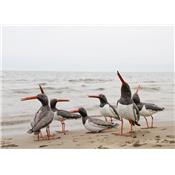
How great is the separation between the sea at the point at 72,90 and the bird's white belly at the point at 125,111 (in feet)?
0.52

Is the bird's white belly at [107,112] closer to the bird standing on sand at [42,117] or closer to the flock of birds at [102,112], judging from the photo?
the flock of birds at [102,112]

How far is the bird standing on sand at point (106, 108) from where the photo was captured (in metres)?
3.76

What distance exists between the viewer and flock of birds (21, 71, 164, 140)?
11.7 ft

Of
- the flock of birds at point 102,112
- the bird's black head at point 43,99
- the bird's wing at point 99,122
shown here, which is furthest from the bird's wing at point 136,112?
the bird's black head at point 43,99

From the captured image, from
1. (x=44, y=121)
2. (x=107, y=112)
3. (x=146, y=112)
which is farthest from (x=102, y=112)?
(x=44, y=121)

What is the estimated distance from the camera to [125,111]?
11.7 feet

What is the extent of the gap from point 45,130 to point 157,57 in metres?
1.24

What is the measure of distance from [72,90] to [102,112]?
A: 37cm

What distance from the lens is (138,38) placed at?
3.77 m

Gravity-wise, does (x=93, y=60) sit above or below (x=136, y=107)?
above

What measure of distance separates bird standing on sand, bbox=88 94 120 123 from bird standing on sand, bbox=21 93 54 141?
16.8 inches

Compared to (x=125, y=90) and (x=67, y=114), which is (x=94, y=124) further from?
(x=125, y=90)

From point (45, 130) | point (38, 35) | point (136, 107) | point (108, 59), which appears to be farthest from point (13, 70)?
point (136, 107)

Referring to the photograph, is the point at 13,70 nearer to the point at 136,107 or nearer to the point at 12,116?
the point at 12,116
